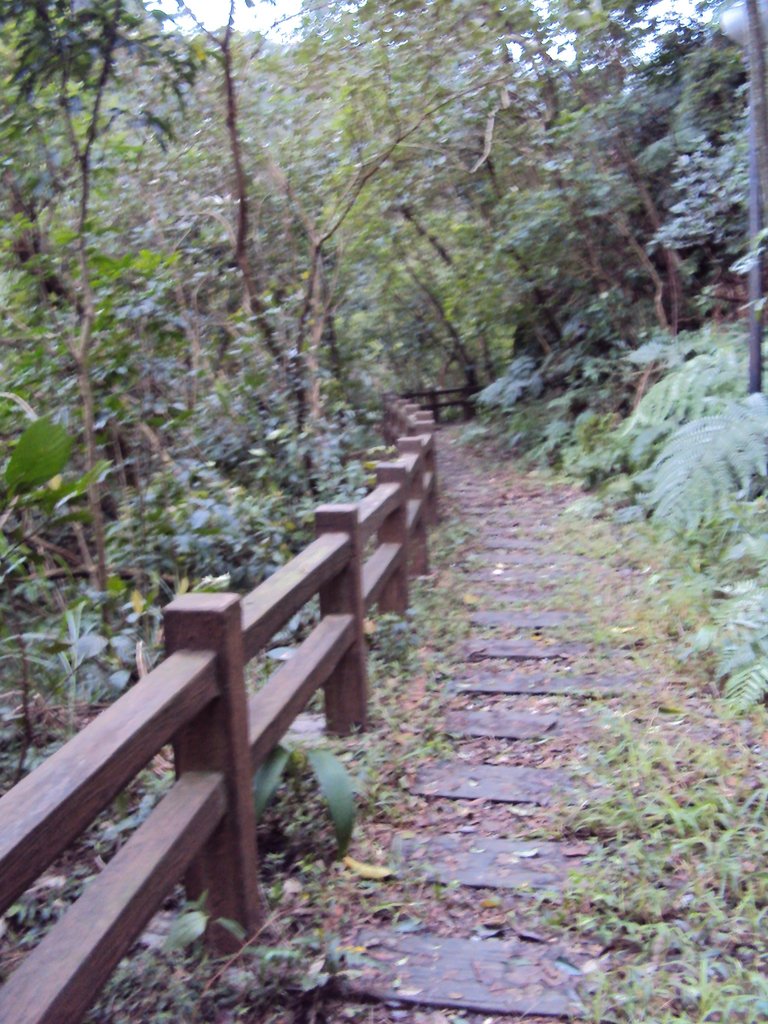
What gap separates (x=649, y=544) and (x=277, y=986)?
5.30 meters

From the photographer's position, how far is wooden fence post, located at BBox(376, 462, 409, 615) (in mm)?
6117

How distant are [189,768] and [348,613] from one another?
68.1 inches

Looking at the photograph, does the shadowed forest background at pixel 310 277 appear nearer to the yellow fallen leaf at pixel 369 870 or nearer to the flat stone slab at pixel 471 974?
the yellow fallen leaf at pixel 369 870

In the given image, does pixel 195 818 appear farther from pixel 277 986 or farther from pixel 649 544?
pixel 649 544

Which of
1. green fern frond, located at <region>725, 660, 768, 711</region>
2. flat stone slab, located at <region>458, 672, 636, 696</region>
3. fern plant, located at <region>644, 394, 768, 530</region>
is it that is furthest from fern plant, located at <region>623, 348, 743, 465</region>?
green fern frond, located at <region>725, 660, 768, 711</region>

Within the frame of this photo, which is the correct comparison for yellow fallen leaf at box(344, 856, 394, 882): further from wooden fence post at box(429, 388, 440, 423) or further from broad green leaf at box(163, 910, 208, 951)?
wooden fence post at box(429, 388, 440, 423)

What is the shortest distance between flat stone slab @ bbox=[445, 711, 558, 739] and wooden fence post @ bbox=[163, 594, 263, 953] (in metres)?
1.79

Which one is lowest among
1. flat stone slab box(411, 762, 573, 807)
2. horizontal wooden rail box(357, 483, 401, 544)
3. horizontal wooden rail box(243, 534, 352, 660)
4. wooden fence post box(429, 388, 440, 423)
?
wooden fence post box(429, 388, 440, 423)

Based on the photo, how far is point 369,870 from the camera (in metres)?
3.35

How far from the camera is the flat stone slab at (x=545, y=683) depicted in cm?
494

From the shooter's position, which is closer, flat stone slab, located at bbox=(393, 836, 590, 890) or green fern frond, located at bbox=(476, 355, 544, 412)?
flat stone slab, located at bbox=(393, 836, 590, 890)

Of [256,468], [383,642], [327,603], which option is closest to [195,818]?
[327,603]

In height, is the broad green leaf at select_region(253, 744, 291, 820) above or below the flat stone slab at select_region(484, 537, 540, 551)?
above

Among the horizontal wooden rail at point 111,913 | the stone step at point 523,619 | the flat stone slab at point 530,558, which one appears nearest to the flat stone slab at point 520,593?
the stone step at point 523,619
